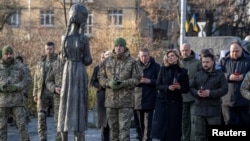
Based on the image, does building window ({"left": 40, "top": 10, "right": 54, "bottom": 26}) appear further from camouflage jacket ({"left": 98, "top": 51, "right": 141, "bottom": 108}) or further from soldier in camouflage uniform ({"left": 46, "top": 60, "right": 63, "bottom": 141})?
camouflage jacket ({"left": 98, "top": 51, "right": 141, "bottom": 108})

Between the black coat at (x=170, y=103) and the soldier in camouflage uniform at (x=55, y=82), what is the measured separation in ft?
5.97

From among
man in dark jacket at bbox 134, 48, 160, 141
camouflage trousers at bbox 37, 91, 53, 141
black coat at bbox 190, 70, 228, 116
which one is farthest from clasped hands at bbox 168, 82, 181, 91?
camouflage trousers at bbox 37, 91, 53, 141

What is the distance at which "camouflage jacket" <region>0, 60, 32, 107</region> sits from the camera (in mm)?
10586

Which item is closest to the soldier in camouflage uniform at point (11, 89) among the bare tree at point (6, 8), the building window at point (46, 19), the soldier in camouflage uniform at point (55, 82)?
the soldier in camouflage uniform at point (55, 82)

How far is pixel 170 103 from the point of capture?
34.7ft

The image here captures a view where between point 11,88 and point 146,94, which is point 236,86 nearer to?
point 146,94

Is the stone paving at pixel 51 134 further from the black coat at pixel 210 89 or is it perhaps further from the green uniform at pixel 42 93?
the black coat at pixel 210 89

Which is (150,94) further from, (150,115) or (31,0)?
(31,0)

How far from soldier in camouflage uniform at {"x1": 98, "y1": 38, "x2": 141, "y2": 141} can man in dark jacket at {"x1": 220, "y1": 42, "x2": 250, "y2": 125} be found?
6.00 ft

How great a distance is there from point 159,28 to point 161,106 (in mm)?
48151

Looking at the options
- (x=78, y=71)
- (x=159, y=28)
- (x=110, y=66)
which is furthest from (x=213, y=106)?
(x=159, y=28)

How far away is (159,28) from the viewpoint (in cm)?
5853

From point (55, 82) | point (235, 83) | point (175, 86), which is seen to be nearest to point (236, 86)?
point (235, 83)

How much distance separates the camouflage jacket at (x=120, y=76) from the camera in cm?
977
